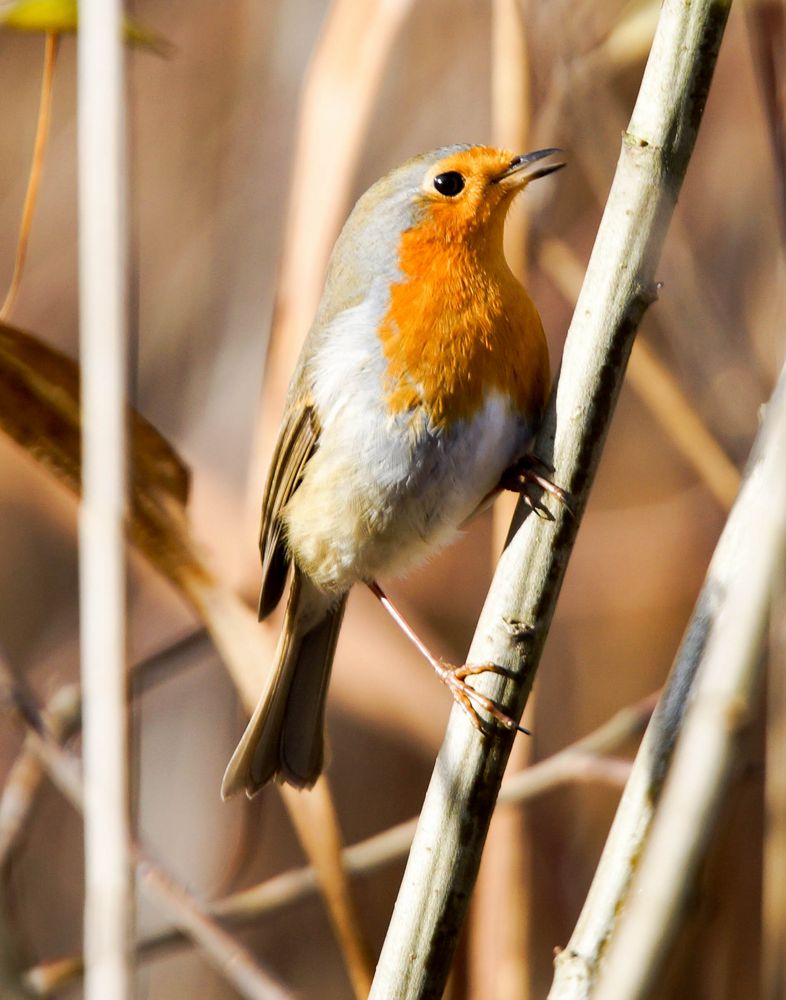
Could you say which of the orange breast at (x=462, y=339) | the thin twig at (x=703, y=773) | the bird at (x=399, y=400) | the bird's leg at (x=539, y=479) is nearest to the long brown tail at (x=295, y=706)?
the bird at (x=399, y=400)

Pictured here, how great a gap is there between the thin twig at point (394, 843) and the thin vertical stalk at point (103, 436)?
0.71m

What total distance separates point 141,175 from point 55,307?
456mm

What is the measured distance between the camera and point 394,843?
200 centimetres

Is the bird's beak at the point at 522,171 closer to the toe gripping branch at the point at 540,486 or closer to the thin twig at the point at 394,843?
the toe gripping branch at the point at 540,486

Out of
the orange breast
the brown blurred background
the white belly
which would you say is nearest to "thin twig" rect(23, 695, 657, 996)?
the brown blurred background

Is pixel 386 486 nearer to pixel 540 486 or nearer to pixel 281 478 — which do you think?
pixel 281 478

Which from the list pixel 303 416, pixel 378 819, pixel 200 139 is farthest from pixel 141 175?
pixel 378 819

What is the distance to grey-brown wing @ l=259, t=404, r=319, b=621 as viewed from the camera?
81.4 inches

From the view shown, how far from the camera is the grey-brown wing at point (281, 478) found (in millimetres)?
2066

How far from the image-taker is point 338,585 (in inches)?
87.1

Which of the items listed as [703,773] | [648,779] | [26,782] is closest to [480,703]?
[648,779]

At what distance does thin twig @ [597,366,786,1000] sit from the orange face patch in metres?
0.98

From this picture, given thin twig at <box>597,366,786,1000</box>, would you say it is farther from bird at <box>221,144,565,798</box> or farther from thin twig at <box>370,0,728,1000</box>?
bird at <box>221,144,565,798</box>

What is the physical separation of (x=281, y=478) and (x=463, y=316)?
516mm
